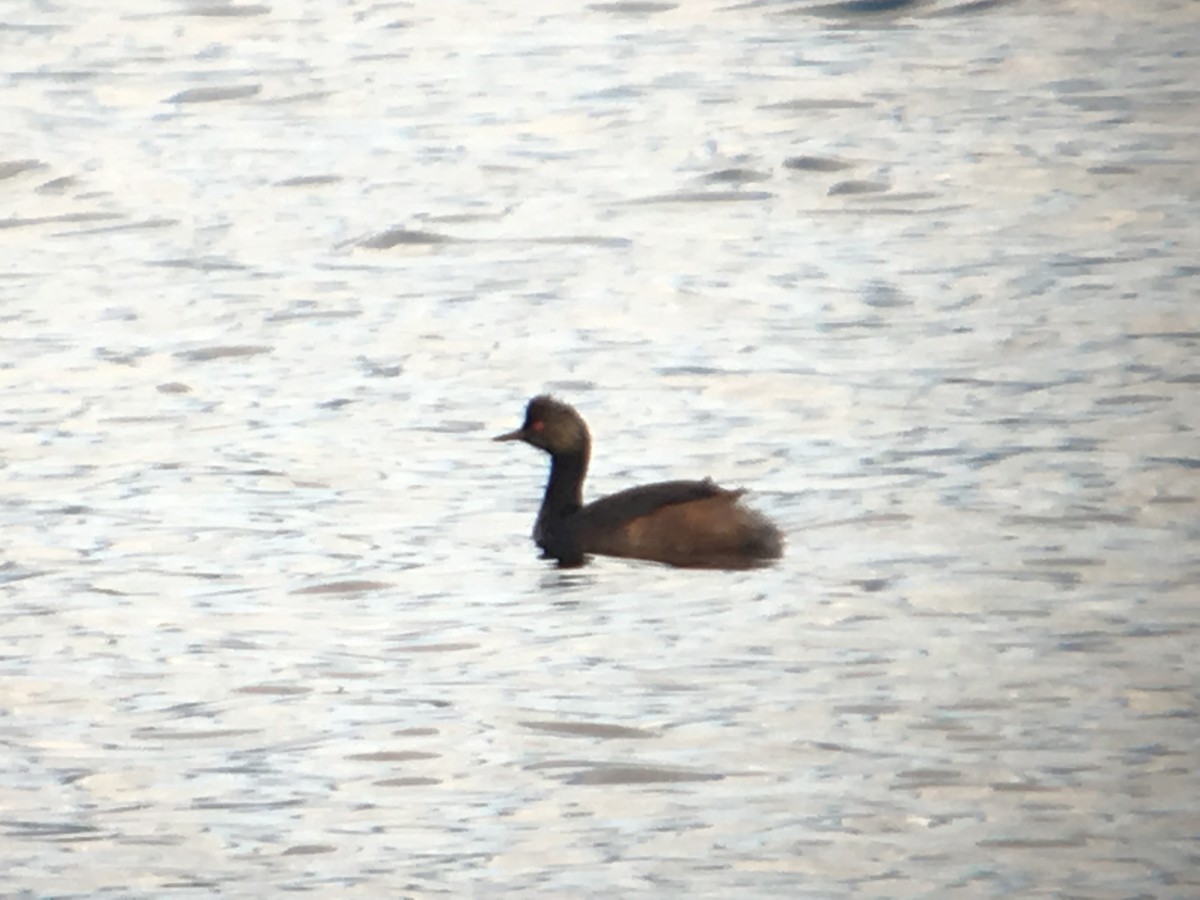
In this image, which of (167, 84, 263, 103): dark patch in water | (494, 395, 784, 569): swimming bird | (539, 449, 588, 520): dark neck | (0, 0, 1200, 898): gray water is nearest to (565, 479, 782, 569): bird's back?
(494, 395, 784, 569): swimming bird

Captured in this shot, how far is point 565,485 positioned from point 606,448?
1.46 metres

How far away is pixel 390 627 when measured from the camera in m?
10.3

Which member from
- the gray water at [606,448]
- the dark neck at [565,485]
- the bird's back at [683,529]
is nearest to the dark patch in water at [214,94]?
the gray water at [606,448]

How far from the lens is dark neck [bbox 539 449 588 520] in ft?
38.7

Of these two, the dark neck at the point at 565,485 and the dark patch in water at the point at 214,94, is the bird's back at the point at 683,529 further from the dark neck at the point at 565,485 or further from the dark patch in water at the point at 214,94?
the dark patch in water at the point at 214,94

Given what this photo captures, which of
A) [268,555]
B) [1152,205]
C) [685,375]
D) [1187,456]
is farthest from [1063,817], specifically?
[1152,205]

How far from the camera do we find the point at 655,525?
11320 mm

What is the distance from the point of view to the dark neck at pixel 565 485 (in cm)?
1180

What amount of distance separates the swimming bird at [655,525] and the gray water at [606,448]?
0.15 meters

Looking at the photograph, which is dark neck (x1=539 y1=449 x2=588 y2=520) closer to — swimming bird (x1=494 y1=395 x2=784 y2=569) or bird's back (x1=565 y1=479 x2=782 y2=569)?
swimming bird (x1=494 y1=395 x2=784 y2=569)

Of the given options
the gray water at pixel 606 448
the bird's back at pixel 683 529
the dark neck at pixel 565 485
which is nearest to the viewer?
the gray water at pixel 606 448

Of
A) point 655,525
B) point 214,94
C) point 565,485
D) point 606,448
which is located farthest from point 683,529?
point 214,94

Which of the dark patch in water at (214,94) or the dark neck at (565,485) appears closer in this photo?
the dark neck at (565,485)

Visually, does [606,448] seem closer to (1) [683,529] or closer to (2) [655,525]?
(2) [655,525]
